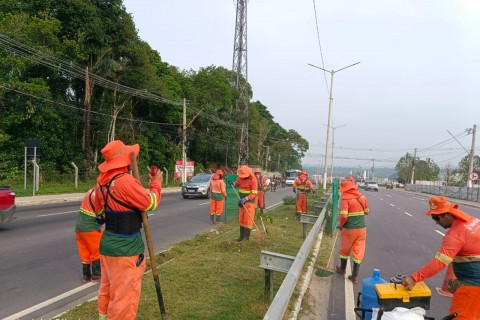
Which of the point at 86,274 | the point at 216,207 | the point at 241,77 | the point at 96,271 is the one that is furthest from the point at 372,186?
the point at 86,274

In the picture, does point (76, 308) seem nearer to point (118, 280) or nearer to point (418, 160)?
point (118, 280)

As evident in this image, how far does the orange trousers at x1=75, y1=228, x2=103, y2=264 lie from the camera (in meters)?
5.89

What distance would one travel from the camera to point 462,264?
364 cm

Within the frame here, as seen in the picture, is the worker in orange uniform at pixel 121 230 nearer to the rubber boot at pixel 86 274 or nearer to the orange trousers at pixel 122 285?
the orange trousers at pixel 122 285

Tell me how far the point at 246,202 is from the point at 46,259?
4130 mm

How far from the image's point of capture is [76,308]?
4828mm

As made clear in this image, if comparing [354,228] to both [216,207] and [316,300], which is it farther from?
[216,207]

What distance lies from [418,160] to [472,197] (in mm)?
71206

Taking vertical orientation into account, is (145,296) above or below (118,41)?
below

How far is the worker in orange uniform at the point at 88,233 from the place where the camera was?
575 centimetres

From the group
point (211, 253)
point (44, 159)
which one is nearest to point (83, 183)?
point (44, 159)

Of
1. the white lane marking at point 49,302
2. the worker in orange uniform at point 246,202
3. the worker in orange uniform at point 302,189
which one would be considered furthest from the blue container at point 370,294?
the worker in orange uniform at point 302,189

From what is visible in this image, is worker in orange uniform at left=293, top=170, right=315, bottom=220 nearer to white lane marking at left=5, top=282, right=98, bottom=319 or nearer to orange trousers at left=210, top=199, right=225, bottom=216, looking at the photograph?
orange trousers at left=210, top=199, right=225, bottom=216

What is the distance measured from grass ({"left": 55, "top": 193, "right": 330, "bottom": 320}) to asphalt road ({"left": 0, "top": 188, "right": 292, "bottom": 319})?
706 mm
